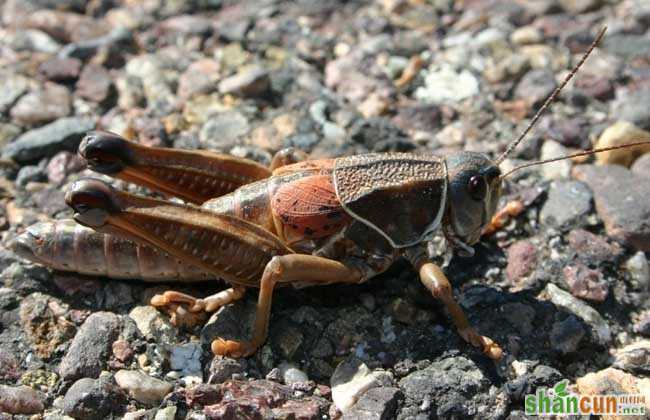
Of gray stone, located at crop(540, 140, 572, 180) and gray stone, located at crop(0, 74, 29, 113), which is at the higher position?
gray stone, located at crop(0, 74, 29, 113)

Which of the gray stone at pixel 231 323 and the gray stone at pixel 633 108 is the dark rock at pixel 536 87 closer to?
the gray stone at pixel 633 108

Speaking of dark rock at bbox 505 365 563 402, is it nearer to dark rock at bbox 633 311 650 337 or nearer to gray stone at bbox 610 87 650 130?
dark rock at bbox 633 311 650 337

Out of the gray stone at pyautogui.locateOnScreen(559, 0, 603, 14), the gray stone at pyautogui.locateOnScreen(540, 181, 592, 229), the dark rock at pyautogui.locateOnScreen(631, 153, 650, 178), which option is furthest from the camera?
the gray stone at pyautogui.locateOnScreen(559, 0, 603, 14)

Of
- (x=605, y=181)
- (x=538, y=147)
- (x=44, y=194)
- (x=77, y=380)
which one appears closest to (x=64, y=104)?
(x=44, y=194)

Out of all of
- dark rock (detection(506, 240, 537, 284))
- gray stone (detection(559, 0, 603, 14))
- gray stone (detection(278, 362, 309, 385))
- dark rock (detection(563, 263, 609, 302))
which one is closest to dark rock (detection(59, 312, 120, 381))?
gray stone (detection(278, 362, 309, 385))

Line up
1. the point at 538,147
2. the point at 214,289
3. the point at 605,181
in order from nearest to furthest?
the point at 214,289 → the point at 605,181 → the point at 538,147

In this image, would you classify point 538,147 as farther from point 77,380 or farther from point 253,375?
point 77,380
